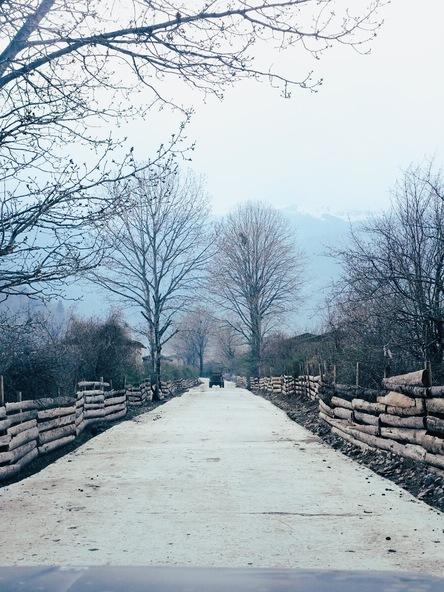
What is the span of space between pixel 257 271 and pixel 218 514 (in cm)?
5086

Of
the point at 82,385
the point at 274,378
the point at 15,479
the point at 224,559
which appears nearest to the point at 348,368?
the point at 82,385

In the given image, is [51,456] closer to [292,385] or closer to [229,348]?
[292,385]

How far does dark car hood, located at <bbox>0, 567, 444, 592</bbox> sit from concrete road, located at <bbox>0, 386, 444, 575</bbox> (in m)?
0.20

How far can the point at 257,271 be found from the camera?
189ft

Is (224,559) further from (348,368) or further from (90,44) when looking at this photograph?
(348,368)

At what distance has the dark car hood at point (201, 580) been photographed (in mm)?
4559

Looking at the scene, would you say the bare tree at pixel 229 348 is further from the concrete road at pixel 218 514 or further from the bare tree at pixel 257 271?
the concrete road at pixel 218 514

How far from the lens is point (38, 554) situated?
550 cm

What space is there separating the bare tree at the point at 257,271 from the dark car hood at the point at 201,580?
51.9 m

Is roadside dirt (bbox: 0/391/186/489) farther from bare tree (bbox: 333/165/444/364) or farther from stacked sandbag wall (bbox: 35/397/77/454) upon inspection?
bare tree (bbox: 333/165/444/364)

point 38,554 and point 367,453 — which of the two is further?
point 367,453

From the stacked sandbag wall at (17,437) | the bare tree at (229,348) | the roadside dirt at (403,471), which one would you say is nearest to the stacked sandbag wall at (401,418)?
the roadside dirt at (403,471)

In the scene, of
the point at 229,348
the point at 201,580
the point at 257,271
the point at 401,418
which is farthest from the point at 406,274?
the point at 229,348

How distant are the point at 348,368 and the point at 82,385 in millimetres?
6934
